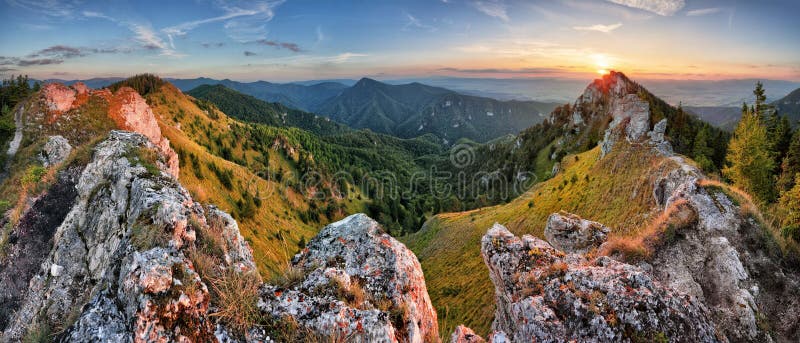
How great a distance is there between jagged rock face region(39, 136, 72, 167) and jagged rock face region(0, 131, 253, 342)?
9624 millimetres

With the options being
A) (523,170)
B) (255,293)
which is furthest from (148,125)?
(523,170)

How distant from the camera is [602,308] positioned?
8266mm

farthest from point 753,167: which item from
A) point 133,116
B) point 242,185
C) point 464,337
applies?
point 242,185

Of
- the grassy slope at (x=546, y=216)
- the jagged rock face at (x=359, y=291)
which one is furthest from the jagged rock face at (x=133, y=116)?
the grassy slope at (x=546, y=216)

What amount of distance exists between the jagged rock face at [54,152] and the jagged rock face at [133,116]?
42.7ft

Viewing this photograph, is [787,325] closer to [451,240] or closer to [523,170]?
[451,240]

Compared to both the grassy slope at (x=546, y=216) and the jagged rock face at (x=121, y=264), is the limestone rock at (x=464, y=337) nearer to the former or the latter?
the jagged rock face at (x=121, y=264)

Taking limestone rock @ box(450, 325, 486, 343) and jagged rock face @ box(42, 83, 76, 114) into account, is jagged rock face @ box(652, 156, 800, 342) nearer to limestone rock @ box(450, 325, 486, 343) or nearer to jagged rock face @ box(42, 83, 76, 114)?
limestone rock @ box(450, 325, 486, 343)

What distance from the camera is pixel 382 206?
641 feet

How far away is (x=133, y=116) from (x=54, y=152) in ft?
73.9

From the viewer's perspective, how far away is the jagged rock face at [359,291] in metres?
6.99

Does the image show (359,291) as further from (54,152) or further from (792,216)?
(54,152)

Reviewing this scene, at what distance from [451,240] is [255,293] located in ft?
187

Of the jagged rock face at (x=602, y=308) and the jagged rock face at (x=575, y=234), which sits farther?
the jagged rock face at (x=575, y=234)
